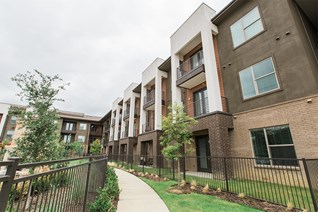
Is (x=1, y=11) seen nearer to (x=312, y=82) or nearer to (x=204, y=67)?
(x=204, y=67)

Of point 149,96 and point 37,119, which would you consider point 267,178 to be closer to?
point 37,119

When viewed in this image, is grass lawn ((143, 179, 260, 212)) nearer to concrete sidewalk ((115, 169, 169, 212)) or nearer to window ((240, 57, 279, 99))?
concrete sidewalk ((115, 169, 169, 212))

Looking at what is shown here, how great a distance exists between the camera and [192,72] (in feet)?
43.8

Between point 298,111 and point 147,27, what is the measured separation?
11670mm

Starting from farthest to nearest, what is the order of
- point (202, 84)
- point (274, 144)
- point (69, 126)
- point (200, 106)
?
point (69, 126) < point (202, 84) < point (200, 106) < point (274, 144)

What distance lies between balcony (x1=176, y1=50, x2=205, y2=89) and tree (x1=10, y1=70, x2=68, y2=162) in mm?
9762

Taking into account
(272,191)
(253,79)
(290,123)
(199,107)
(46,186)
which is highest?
(253,79)

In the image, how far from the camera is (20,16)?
7.84m

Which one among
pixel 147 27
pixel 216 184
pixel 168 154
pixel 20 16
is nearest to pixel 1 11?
pixel 20 16

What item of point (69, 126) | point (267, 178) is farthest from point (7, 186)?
point (69, 126)

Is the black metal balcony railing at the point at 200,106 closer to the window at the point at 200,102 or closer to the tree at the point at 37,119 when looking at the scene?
the window at the point at 200,102

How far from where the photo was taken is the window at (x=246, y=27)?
10.7 m

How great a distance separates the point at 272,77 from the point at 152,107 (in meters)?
13.8


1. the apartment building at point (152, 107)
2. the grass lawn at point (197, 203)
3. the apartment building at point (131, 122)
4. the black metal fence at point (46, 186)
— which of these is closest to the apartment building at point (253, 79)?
the grass lawn at point (197, 203)
